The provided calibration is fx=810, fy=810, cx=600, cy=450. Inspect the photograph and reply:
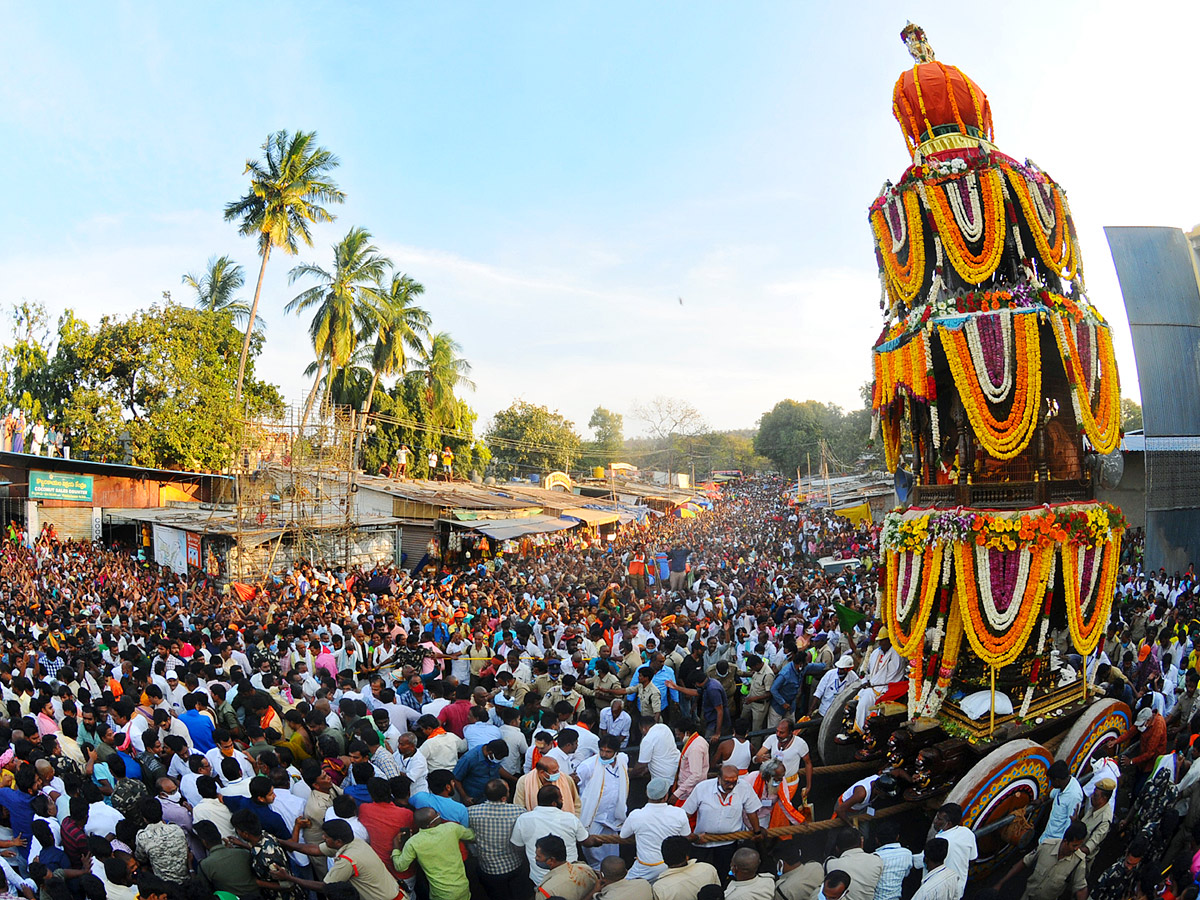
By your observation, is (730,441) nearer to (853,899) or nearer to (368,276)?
(368,276)

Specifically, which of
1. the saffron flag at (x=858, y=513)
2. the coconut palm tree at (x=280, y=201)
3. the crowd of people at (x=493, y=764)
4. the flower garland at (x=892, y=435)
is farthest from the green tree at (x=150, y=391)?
the flower garland at (x=892, y=435)

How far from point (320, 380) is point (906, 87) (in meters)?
30.3

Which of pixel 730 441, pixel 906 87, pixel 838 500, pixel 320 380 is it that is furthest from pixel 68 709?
pixel 730 441

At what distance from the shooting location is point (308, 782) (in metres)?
5.84

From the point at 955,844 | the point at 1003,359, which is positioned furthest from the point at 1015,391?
the point at 955,844

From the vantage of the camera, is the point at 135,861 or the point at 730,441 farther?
the point at 730,441

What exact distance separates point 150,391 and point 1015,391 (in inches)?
1177

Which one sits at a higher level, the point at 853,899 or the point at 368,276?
the point at 368,276

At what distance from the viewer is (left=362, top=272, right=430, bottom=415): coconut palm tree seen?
3500 cm

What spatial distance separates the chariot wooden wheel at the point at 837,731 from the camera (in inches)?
315

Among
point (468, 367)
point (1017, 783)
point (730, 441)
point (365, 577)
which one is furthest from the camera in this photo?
point (730, 441)

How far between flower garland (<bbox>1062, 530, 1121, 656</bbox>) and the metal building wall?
1264 centimetres

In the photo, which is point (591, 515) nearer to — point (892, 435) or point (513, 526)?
point (513, 526)

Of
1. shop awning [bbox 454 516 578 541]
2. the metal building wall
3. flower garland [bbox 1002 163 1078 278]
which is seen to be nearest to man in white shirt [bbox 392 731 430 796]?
flower garland [bbox 1002 163 1078 278]
